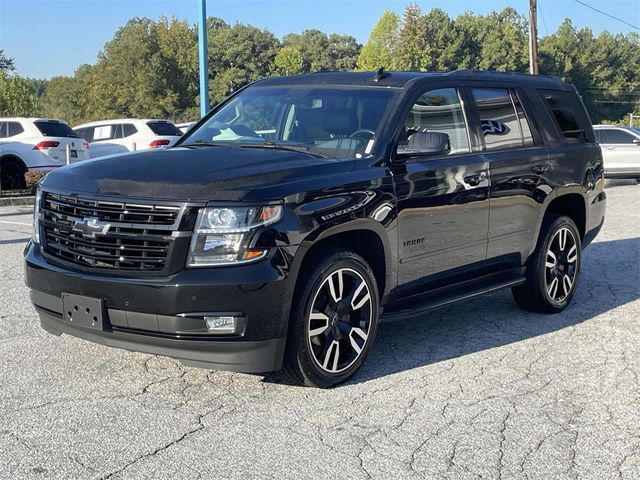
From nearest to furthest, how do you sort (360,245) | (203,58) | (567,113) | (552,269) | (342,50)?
(360,245)
(552,269)
(567,113)
(203,58)
(342,50)

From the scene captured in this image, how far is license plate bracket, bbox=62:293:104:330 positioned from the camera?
4.14 metres

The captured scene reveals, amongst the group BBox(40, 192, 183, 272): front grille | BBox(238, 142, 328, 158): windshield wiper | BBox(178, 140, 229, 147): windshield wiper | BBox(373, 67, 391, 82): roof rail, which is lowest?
BBox(40, 192, 183, 272): front grille

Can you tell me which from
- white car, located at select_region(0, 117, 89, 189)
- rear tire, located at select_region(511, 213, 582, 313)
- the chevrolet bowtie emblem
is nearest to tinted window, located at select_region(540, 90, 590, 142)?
rear tire, located at select_region(511, 213, 582, 313)

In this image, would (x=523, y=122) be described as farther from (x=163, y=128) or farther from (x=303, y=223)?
(x=163, y=128)

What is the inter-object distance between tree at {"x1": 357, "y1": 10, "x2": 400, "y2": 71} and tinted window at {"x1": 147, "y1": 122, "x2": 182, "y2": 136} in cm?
6820

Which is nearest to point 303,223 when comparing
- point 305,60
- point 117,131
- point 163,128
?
point 163,128

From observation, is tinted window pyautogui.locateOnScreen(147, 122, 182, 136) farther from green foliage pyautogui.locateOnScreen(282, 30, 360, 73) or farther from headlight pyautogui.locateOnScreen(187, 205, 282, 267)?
green foliage pyautogui.locateOnScreen(282, 30, 360, 73)

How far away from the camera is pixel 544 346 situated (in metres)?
5.59

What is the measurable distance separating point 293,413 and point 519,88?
370 centimetres

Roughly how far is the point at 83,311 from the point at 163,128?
695 inches

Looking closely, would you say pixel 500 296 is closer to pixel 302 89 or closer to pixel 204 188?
pixel 302 89

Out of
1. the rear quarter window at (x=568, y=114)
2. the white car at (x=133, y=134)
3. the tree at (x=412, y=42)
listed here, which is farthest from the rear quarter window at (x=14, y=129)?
the tree at (x=412, y=42)

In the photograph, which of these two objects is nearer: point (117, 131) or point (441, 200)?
point (441, 200)

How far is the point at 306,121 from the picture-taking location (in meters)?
5.31
